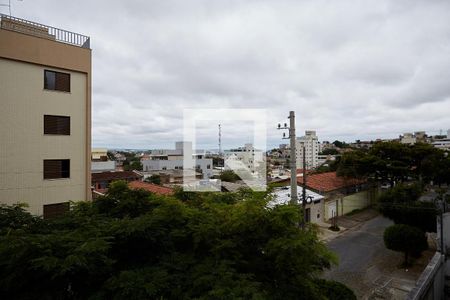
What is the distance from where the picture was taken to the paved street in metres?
10.8

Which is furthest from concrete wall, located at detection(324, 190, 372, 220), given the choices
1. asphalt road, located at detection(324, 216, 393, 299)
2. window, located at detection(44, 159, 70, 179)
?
window, located at detection(44, 159, 70, 179)

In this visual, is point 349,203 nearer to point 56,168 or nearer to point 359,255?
point 359,255

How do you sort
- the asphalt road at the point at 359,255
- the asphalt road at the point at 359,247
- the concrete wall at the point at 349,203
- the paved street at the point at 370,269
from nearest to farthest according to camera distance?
the paved street at the point at 370,269, the asphalt road at the point at 359,255, the asphalt road at the point at 359,247, the concrete wall at the point at 349,203

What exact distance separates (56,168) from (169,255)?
851 centimetres

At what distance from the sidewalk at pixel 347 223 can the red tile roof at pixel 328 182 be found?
2.41 meters

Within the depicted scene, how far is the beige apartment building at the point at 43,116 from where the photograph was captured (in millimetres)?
9938

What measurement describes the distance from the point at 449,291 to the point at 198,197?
10214mm

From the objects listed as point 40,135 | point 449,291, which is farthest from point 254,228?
point 449,291

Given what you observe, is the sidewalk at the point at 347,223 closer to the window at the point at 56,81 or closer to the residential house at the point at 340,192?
the residential house at the point at 340,192

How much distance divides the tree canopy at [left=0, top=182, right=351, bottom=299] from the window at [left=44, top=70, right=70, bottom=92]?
21.2 feet

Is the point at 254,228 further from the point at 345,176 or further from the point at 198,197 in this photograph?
the point at 345,176

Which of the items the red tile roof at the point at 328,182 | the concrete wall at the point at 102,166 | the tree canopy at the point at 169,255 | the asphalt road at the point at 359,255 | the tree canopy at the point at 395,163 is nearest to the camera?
the tree canopy at the point at 169,255

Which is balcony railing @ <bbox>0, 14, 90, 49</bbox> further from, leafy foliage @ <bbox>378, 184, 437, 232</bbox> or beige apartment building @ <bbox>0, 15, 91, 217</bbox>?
leafy foliage @ <bbox>378, 184, 437, 232</bbox>

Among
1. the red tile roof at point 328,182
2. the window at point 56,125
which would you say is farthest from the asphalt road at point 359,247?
the window at point 56,125
